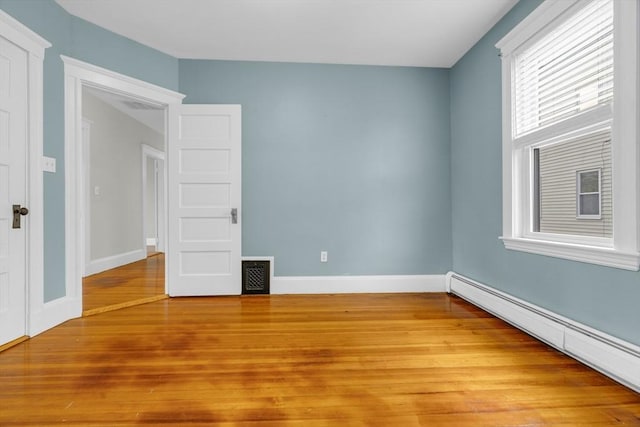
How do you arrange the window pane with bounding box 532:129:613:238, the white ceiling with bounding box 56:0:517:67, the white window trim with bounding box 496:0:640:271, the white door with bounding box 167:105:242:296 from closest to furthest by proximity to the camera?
the white window trim with bounding box 496:0:640:271 < the window pane with bounding box 532:129:613:238 < the white ceiling with bounding box 56:0:517:67 < the white door with bounding box 167:105:242:296

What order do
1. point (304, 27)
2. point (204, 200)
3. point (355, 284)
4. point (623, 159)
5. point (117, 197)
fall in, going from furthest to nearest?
point (117, 197) → point (355, 284) → point (204, 200) → point (304, 27) → point (623, 159)

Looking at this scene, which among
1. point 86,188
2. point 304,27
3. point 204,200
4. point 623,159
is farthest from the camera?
point 86,188

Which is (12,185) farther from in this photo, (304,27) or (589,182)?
(589,182)

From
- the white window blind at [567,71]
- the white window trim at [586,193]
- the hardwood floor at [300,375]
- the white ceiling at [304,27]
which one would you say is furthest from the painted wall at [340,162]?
the white window trim at [586,193]

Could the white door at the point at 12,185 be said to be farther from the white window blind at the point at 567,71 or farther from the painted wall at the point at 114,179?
the white window blind at the point at 567,71

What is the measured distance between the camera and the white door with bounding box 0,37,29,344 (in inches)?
86.0

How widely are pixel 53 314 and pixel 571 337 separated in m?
3.81

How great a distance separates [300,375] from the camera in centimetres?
181

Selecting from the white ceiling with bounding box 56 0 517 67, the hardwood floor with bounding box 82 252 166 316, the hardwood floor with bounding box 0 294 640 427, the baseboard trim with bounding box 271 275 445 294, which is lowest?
the hardwood floor with bounding box 0 294 640 427

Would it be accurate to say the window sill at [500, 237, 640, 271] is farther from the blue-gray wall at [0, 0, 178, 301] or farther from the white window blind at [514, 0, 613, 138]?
the blue-gray wall at [0, 0, 178, 301]

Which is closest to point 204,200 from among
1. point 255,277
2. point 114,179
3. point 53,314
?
point 255,277

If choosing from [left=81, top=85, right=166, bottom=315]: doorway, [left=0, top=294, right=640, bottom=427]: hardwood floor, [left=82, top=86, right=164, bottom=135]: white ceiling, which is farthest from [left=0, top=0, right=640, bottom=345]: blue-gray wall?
[left=82, top=86, right=164, bottom=135]: white ceiling

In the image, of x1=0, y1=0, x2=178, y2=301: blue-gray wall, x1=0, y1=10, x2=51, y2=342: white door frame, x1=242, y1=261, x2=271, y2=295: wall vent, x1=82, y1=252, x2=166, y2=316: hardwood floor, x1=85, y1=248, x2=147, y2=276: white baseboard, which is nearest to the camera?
x1=0, y1=10, x2=51, y2=342: white door frame

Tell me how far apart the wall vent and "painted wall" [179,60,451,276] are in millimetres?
127
